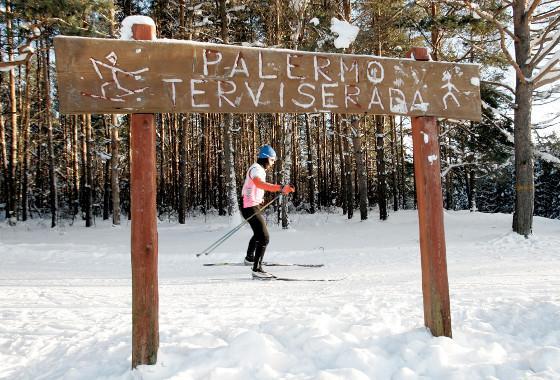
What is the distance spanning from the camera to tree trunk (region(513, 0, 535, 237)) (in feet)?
30.1

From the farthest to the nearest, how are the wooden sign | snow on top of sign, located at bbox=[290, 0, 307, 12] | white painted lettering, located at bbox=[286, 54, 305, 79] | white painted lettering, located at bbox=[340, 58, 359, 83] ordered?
snow on top of sign, located at bbox=[290, 0, 307, 12], white painted lettering, located at bbox=[340, 58, 359, 83], white painted lettering, located at bbox=[286, 54, 305, 79], the wooden sign

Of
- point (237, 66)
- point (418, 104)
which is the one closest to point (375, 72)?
point (418, 104)

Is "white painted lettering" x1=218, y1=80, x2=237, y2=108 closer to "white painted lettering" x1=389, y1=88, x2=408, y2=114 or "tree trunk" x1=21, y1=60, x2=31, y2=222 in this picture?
"white painted lettering" x1=389, y1=88, x2=408, y2=114

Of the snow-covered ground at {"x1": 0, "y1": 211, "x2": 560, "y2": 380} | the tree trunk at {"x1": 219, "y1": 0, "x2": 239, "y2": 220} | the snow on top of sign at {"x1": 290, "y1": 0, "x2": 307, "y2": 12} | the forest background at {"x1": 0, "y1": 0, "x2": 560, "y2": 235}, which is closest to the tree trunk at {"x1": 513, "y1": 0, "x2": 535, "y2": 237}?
the forest background at {"x1": 0, "y1": 0, "x2": 560, "y2": 235}

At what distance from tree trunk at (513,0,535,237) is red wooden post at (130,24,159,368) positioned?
31.0ft

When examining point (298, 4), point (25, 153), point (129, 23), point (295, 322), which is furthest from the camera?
point (25, 153)

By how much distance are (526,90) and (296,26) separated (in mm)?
7349

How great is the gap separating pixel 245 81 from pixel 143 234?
121 centimetres

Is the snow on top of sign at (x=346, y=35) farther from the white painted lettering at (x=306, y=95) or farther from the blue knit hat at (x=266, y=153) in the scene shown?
the white painted lettering at (x=306, y=95)

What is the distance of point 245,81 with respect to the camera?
257 cm

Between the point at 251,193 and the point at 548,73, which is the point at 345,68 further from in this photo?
the point at 548,73

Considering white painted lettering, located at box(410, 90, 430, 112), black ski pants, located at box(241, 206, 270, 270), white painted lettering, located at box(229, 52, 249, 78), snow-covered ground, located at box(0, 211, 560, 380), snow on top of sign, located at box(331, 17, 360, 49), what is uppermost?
snow on top of sign, located at box(331, 17, 360, 49)

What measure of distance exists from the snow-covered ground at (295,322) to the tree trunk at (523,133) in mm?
1863

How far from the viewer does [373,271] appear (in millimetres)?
6309
